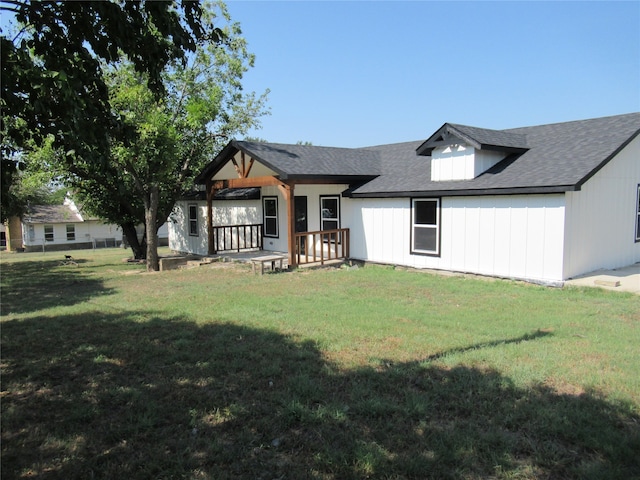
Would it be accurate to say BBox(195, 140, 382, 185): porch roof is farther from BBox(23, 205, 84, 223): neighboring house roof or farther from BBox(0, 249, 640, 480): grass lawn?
BBox(23, 205, 84, 223): neighboring house roof

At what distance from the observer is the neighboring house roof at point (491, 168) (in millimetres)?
10508

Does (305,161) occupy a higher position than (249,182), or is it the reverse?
(305,161)

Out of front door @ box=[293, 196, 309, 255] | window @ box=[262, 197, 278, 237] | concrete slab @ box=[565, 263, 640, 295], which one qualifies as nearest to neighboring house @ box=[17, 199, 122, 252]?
window @ box=[262, 197, 278, 237]

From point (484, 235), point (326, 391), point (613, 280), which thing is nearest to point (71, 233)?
point (484, 235)

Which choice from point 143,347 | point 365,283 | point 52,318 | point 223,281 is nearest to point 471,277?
point 365,283

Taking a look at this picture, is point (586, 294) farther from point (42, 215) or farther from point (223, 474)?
point (42, 215)

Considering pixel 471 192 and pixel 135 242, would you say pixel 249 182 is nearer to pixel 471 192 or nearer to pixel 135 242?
pixel 471 192

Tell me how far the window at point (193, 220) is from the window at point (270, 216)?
4.28 meters

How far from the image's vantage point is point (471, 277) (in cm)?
1161

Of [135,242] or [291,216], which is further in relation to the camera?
[135,242]

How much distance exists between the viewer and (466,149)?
1208 centimetres

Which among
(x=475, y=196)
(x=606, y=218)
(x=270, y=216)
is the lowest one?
(x=606, y=218)

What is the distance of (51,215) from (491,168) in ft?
145

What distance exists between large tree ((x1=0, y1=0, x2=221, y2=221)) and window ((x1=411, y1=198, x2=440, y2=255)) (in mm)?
9115
